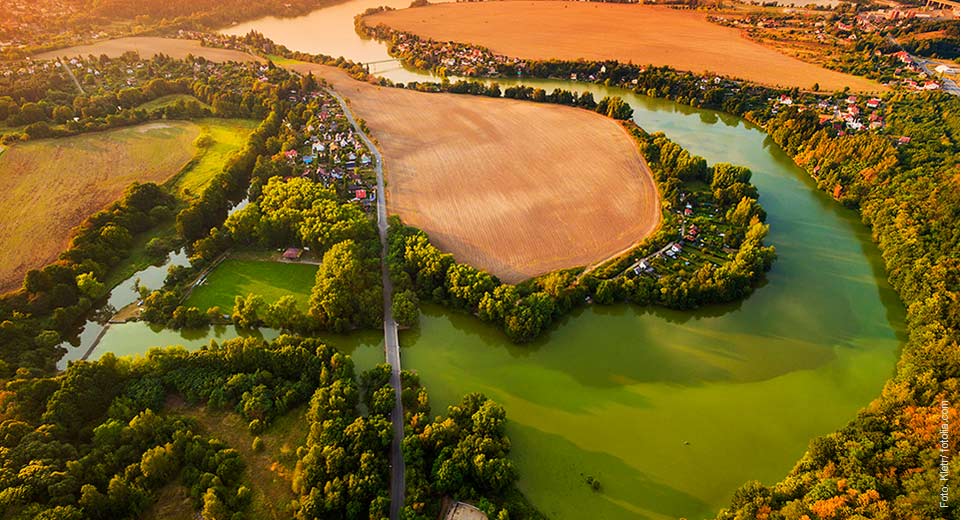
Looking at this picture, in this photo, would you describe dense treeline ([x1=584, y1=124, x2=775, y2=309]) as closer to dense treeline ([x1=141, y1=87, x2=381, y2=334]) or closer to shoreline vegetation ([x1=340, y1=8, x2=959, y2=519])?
shoreline vegetation ([x1=340, y1=8, x2=959, y2=519])

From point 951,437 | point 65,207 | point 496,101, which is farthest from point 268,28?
point 951,437

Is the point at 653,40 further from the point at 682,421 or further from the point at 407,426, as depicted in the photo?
the point at 407,426

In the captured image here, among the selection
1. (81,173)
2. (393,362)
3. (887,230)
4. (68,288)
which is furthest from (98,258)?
(887,230)

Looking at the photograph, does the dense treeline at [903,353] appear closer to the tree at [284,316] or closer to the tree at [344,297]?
the tree at [344,297]

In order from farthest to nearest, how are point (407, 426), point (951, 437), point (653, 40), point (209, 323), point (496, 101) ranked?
point (653, 40), point (496, 101), point (209, 323), point (407, 426), point (951, 437)

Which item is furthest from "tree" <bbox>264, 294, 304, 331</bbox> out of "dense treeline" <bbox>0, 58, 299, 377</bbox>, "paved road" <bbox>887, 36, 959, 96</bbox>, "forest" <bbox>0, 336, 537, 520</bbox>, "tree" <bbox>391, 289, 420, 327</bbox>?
"paved road" <bbox>887, 36, 959, 96</bbox>

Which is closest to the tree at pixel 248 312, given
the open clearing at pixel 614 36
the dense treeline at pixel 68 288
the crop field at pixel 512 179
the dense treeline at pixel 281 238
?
the dense treeline at pixel 281 238
